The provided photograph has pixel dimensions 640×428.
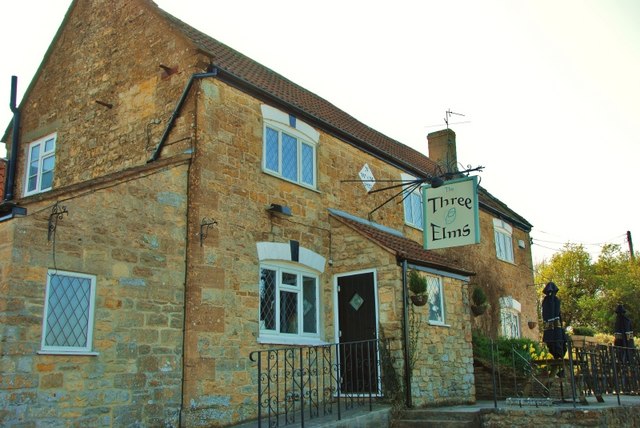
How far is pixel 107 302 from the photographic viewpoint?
893 cm

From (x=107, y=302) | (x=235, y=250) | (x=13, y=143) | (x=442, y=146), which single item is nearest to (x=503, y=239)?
(x=442, y=146)

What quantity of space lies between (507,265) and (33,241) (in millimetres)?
17706

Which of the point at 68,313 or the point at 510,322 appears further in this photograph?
the point at 510,322

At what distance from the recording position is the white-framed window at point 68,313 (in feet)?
27.1

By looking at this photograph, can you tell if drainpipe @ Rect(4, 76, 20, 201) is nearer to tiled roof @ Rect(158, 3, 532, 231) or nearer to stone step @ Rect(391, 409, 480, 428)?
tiled roof @ Rect(158, 3, 532, 231)

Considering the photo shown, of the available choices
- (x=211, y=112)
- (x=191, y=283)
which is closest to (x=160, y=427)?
(x=191, y=283)

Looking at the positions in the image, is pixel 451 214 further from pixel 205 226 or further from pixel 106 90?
pixel 106 90

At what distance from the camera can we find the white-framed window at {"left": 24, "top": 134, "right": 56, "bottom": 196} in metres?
13.5

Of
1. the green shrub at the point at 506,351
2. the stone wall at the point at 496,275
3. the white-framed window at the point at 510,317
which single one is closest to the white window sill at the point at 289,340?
the green shrub at the point at 506,351

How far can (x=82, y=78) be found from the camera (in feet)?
44.5

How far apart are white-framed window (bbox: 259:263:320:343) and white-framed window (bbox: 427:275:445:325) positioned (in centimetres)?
236

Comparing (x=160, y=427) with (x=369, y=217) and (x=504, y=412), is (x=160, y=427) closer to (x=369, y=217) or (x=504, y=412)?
(x=504, y=412)

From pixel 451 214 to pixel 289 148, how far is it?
11.7 feet

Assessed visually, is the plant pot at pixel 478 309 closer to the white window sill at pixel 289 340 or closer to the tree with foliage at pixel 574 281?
the white window sill at pixel 289 340
